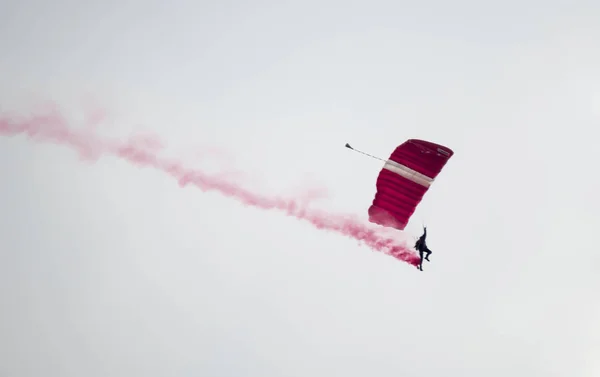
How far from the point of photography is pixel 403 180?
931 inches

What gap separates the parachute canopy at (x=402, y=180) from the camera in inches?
924

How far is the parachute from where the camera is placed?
23.4 metres

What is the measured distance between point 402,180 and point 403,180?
1.1 inches

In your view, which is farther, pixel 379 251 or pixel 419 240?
pixel 379 251

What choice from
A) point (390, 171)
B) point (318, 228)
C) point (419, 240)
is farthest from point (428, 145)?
point (318, 228)

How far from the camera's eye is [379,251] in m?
26.2

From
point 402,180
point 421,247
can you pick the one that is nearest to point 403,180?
point 402,180

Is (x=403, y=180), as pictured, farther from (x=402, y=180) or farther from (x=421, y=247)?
(x=421, y=247)

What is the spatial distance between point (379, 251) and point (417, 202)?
3.01 meters

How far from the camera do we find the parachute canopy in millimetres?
23469

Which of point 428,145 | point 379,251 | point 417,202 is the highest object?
point 428,145

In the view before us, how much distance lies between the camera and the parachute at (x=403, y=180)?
23.4m

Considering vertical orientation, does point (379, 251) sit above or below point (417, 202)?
below

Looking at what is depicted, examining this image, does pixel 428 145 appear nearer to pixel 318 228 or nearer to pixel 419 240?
pixel 419 240
